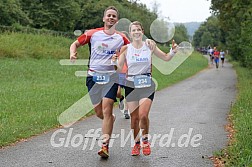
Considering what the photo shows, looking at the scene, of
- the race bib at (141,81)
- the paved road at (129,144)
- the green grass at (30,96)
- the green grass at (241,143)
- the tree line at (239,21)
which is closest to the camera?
the green grass at (241,143)

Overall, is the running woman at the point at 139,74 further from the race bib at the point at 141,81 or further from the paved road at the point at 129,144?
the paved road at the point at 129,144

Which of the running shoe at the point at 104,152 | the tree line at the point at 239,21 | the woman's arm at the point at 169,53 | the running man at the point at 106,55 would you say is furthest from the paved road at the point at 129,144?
the tree line at the point at 239,21

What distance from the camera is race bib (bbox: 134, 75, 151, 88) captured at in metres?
6.71

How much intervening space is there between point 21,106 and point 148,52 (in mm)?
6648

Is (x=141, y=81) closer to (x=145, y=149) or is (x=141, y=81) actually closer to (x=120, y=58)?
(x=120, y=58)

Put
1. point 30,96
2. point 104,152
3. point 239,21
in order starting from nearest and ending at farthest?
1. point 104,152
2. point 30,96
3. point 239,21

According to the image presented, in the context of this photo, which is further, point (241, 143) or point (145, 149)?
point (241, 143)

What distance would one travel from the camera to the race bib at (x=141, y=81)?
6.71 metres

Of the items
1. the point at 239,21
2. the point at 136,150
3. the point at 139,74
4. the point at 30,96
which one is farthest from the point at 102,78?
the point at 239,21

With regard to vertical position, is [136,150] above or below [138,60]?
below

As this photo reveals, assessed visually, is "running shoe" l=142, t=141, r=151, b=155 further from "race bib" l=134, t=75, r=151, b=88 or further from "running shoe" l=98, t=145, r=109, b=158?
"race bib" l=134, t=75, r=151, b=88

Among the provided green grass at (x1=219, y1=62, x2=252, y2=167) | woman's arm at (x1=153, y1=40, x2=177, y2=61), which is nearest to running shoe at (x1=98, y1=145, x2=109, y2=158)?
woman's arm at (x1=153, y1=40, x2=177, y2=61)

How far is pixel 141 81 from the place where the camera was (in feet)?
22.0

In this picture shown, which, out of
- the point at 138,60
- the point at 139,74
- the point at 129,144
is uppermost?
the point at 138,60
